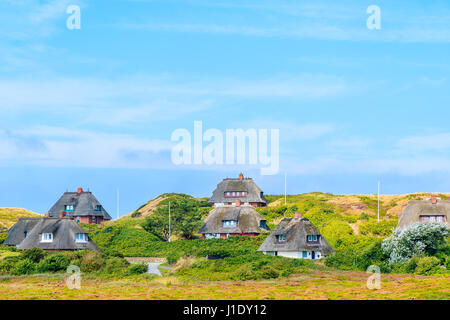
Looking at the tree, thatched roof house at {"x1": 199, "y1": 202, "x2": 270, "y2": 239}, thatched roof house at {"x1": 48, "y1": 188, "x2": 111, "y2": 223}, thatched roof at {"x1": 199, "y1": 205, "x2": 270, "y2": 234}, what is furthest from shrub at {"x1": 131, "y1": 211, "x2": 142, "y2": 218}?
thatched roof at {"x1": 199, "y1": 205, "x2": 270, "y2": 234}

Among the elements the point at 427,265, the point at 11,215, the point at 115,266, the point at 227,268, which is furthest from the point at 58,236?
the point at 11,215

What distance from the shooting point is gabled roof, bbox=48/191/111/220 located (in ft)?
356

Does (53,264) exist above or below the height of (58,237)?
below

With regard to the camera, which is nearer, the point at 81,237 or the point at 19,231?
the point at 81,237

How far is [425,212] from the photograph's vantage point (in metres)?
84.9

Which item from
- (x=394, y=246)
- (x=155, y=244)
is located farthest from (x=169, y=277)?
(x=155, y=244)

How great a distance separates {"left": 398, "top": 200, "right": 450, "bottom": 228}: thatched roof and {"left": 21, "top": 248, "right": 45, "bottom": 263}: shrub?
1823 inches

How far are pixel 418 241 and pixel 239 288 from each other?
2166cm

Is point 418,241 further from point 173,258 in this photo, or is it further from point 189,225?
point 189,225

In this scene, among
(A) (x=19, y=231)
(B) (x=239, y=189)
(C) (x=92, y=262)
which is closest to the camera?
(C) (x=92, y=262)

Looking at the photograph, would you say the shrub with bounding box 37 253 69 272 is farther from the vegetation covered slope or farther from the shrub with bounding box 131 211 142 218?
the shrub with bounding box 131 211 142 218

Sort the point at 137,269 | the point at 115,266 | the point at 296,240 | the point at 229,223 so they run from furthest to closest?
the point at 229,223 < the point at 296,240 < the point at 115,266 < the point at 137,269

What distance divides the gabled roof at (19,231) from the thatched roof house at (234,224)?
921 inches
